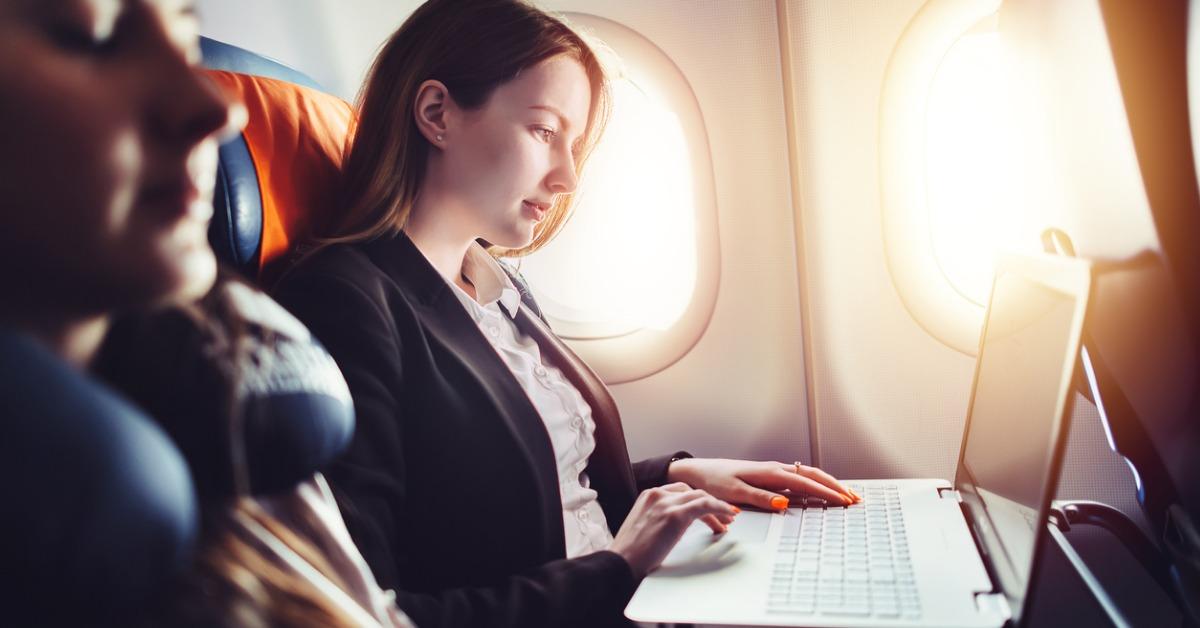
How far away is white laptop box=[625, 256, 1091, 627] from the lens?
0.81 meters

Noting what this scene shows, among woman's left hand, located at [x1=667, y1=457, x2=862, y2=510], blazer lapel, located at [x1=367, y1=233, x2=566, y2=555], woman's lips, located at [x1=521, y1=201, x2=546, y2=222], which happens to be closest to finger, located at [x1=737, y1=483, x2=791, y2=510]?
woman's left hand, located at [x1=667, y1=457, x2=862, y2=510]

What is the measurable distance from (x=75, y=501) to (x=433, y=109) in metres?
1.06

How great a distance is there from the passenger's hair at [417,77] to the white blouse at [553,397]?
180mm

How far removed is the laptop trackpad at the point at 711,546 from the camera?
1.06 m

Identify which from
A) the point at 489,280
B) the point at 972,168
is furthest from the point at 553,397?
the point at 972,168

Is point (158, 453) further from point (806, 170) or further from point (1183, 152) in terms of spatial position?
point (806, 170)

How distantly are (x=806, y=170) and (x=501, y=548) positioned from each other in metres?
1.05

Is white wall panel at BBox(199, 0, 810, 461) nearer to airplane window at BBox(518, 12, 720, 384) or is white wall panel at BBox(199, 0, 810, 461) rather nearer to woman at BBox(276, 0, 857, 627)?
airplane window at BBox(518, 12, 720, 384)

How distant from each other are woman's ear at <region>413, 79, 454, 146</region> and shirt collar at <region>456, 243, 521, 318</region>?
27 centimetres

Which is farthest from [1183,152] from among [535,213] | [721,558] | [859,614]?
[535,213]

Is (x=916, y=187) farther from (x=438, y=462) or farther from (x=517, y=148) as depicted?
(x=438, y=462)

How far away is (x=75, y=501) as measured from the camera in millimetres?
292

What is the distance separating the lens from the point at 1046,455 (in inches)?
30.0

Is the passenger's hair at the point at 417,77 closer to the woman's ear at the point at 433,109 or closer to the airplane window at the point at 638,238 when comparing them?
the woman's ear at the point at 433,109
